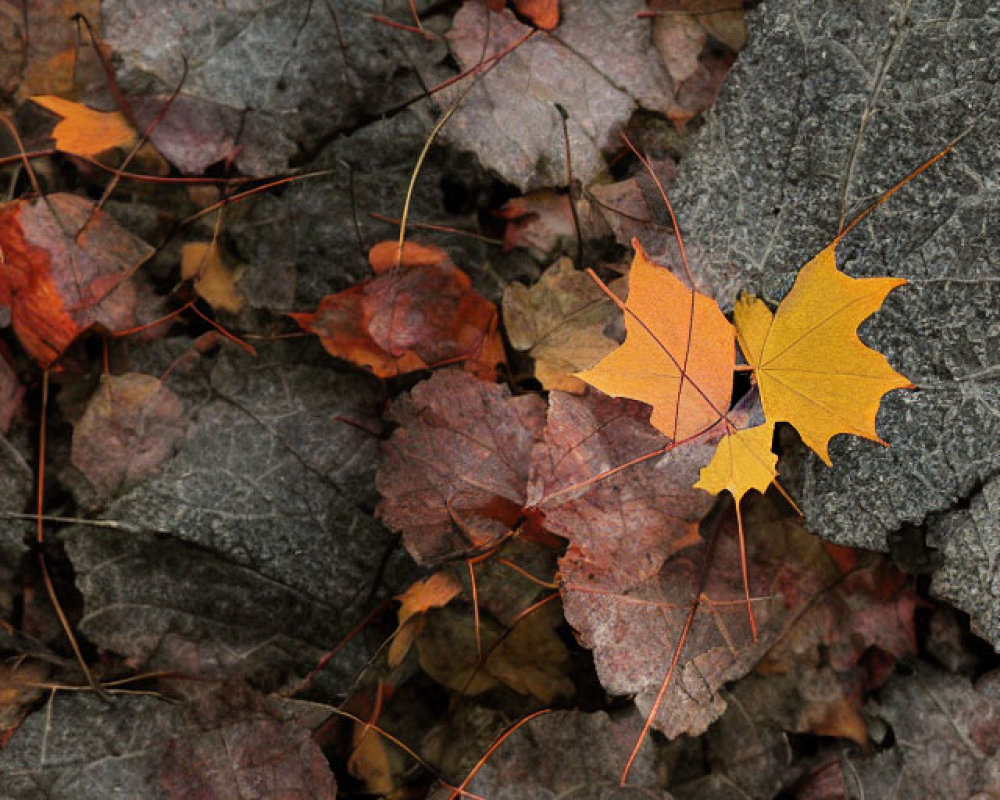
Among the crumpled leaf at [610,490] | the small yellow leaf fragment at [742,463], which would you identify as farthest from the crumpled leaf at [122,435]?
the small yellow leaf fragment at [742,463]

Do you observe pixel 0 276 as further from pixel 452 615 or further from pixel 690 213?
pixel 690 213

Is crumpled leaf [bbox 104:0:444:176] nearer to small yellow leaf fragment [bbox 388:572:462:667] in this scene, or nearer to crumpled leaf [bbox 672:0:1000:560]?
crumpled leaf [bbox 672:0:1000:560]

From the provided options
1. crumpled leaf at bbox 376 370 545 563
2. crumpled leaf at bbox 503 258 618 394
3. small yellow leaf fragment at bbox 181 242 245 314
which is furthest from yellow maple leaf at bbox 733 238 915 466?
small yellow leaf fragment at bbox 181 242 245 314

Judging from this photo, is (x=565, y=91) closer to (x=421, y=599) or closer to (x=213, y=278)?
(x=213, y=278)

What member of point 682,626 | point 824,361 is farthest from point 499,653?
point 824,361

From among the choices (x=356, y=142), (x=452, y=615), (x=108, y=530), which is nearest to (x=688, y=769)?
(x=452, y=615)

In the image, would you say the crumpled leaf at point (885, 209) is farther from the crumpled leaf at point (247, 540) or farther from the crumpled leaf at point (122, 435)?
the crumpled leaf at point (122, 435)
